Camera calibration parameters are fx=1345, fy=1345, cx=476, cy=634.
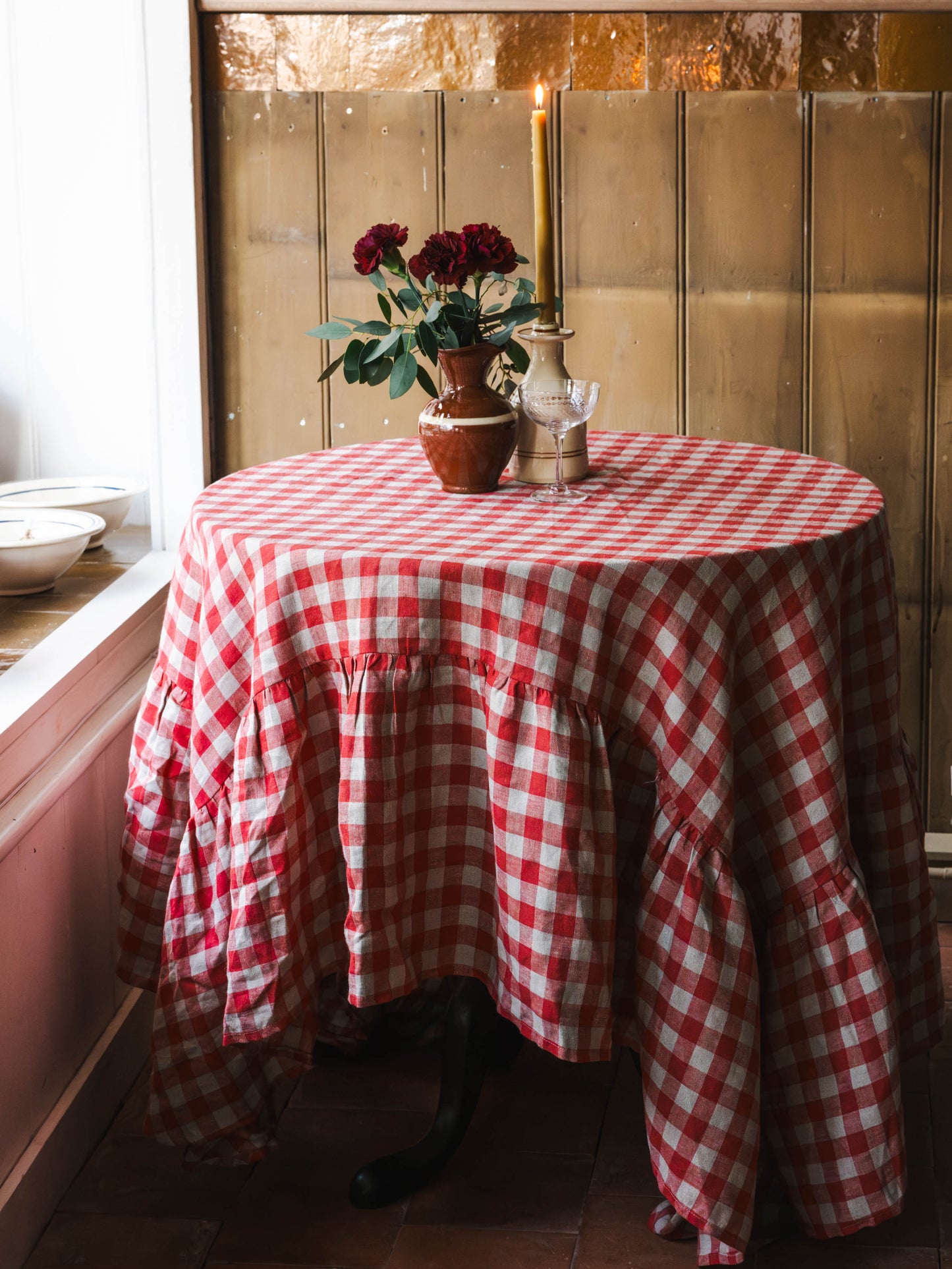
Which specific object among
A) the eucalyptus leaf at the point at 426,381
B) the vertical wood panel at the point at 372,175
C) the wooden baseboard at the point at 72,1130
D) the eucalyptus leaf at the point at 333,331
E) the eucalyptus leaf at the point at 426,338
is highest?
the vertical wood panel at the point at 372,175

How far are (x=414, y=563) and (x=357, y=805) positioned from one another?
233mm

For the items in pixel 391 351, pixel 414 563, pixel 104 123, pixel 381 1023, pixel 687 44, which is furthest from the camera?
pixel 104 123

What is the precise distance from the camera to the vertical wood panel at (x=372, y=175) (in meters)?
2.01

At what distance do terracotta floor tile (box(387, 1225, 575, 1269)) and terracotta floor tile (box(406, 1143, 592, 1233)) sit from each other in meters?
0.01

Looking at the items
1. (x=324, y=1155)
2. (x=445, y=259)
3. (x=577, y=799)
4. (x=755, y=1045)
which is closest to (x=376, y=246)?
(x=445, y=259)

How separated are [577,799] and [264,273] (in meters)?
1.20

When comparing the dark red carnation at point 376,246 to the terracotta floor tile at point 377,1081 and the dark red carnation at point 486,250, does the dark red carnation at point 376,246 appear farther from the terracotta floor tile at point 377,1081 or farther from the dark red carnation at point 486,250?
the terracotta floor tile at point 377,1081

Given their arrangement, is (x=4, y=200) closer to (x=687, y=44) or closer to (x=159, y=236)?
(x=159, y=236)

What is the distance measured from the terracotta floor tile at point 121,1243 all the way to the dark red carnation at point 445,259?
1049 millimetres

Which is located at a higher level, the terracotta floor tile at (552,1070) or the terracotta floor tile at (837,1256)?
the terracotta floor tile at (552,1070)

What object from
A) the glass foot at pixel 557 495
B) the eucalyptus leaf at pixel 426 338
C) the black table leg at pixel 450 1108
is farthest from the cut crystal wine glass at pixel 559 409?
the black table leg at pixel 450 1108

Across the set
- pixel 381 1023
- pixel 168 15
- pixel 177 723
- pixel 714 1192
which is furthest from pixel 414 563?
pixel 168 15

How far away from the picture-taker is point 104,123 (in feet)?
6.82

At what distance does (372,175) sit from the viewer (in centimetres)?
204
